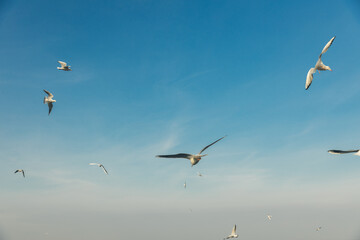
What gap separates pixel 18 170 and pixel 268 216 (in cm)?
5276

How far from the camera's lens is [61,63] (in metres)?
41.0

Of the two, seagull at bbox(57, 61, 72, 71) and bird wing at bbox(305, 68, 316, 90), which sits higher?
seagull at bbox(57, 61, 72, 71)

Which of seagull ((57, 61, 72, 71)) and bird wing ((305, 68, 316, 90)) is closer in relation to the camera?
bird wing ((305, 68, 316, 90))

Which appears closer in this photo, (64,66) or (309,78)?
(309,78)

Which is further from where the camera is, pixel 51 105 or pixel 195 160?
pixel 51 105

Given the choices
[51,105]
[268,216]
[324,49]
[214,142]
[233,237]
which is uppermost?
[51,105]

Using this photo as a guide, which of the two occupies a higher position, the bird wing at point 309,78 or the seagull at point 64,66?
the seagull at point 64,66

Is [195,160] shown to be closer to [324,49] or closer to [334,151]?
[334,151]

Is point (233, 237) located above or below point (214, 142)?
below

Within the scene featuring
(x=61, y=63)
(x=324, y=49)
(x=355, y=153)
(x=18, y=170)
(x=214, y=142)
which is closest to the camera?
(x=355, y=153)

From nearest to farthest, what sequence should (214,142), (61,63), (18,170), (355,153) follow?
(355,153), (214,142), (61,63), (18,170)

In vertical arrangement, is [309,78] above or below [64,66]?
below

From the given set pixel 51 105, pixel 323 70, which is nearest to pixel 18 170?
pixel 51 105

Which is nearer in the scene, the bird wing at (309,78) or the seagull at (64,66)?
the bird wing at (309,78)
